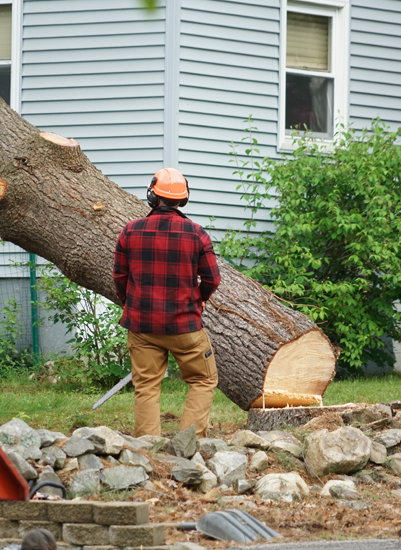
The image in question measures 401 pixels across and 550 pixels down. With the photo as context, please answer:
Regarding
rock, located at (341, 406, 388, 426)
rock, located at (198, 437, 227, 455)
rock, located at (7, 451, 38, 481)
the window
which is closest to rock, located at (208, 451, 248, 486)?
rock, located at (198, 437, 227, 455)

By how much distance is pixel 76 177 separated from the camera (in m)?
5.35

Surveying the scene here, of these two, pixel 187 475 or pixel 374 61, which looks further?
pixel 374 61

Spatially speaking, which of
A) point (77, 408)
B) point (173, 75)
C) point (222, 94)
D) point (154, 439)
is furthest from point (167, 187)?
point (222, 94)

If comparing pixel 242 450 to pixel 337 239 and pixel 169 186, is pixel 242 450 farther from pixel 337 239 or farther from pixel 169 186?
pixel 337 239

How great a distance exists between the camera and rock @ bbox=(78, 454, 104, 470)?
3.48 m

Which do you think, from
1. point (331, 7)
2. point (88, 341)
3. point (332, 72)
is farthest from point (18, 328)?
point (331, 7)

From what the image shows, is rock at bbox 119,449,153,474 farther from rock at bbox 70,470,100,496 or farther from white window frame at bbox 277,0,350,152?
white window frame at bbox 277,0,350,152

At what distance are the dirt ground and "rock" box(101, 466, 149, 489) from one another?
70 millimetres

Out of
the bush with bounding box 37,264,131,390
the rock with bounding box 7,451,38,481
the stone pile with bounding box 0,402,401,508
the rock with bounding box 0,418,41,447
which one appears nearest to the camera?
the rock with bounding box 7,451,38,481

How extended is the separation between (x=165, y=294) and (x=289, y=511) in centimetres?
169

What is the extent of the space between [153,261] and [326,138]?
5772 mm

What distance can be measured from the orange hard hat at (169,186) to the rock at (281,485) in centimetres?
187

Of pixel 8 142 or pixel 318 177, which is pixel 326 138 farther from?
pixel 8 142

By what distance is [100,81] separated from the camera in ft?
28.7
